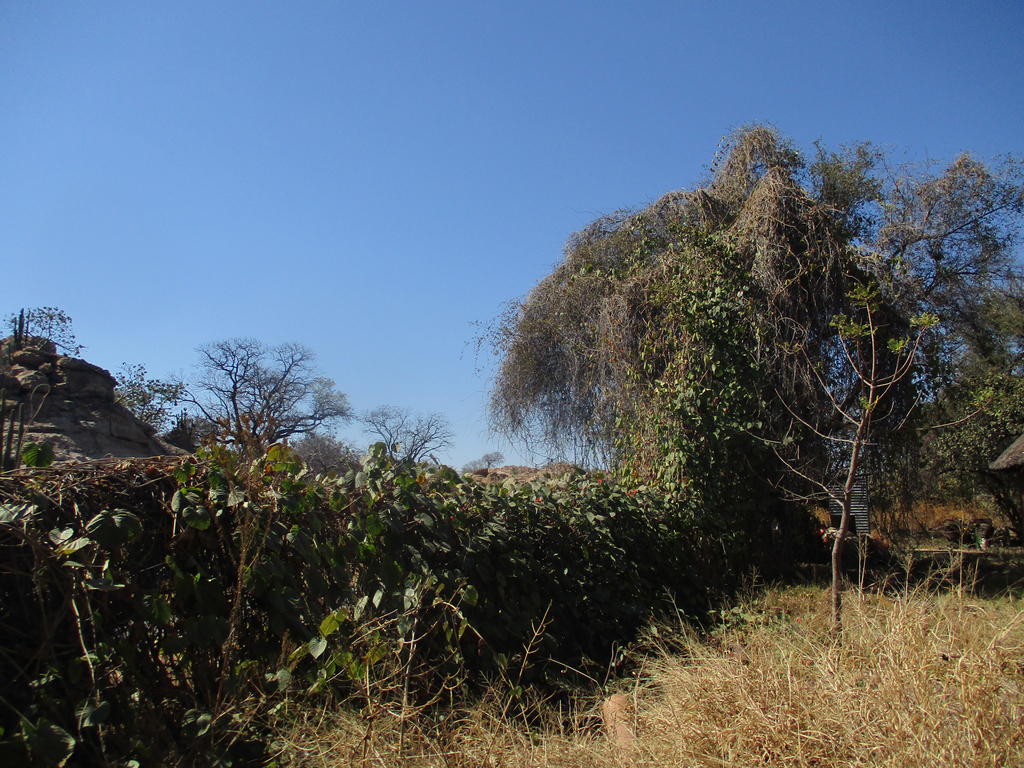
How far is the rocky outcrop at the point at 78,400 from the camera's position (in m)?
12.2

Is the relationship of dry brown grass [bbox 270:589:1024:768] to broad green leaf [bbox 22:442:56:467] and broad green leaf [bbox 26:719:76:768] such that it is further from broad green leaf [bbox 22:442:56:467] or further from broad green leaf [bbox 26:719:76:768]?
broad green leaf [bbox 22:442:56:467]

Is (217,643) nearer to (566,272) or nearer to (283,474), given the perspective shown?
(283,474)

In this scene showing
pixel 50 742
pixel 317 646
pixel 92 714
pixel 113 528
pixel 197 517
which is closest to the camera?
pixel 50 742

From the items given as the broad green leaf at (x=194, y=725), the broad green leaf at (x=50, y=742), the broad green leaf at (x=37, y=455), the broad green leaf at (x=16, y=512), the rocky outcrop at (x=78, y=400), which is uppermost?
the rocky outcrop at (x=78, y=400)

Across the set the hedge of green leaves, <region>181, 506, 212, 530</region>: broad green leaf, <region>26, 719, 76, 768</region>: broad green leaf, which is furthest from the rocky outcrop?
<region>26, 719, 76, 768</region>: broad green leaf

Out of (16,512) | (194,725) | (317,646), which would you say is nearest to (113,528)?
(16,512)

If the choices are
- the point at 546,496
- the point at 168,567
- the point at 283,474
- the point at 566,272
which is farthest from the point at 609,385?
the point at 168,567

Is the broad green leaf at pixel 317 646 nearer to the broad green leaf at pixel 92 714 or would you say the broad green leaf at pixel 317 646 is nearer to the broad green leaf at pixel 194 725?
the broad green leaf at pixel 194 725

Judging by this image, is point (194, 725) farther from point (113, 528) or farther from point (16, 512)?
point (16, 512)

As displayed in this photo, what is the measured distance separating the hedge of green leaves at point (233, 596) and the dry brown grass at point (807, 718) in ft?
0.74

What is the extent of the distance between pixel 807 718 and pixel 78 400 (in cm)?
1448

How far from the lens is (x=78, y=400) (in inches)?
511

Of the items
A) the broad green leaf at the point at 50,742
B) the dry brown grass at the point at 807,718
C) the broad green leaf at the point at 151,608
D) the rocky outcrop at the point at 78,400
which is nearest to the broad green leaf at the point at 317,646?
the dry brown grass at the point at 807,718

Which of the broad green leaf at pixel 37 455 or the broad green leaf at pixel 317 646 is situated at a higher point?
the broad green leaf at pixel 37 455
